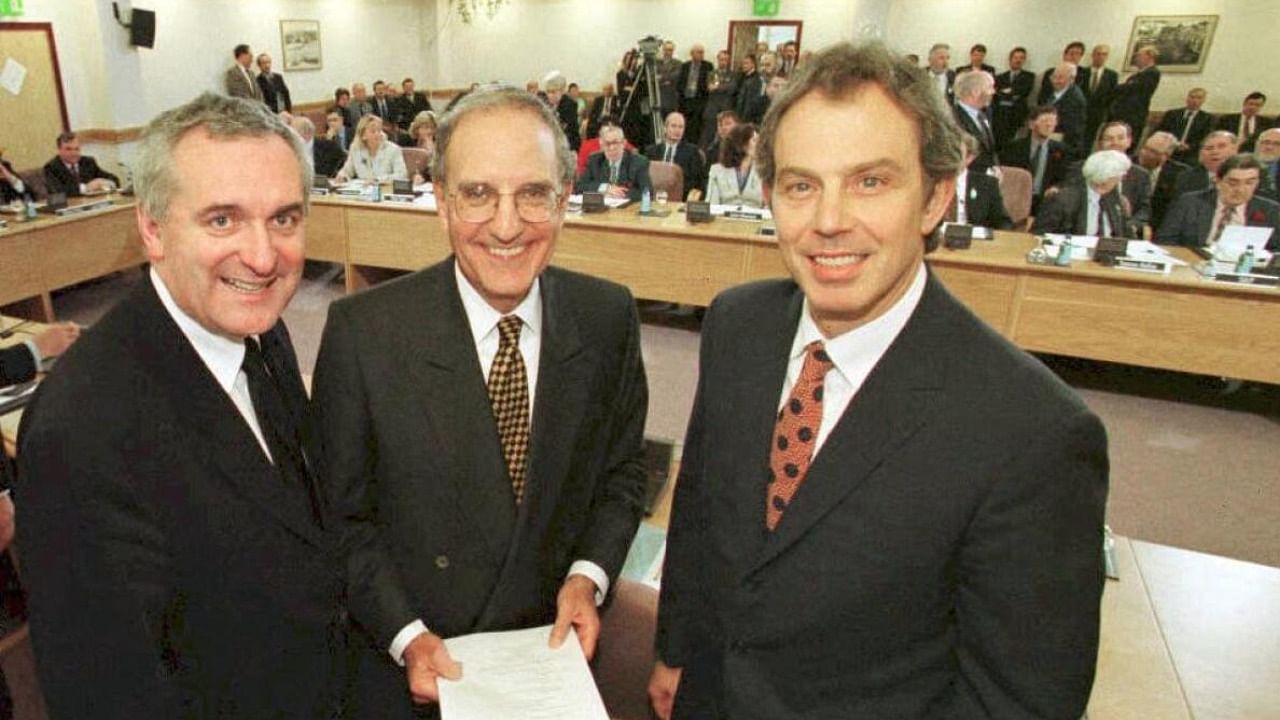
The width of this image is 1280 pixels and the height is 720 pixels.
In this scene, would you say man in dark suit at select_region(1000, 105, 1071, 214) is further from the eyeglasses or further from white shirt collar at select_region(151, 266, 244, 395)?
white shirt collar at select_region(151, 266, 244, 395)

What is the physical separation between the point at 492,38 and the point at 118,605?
15011mm

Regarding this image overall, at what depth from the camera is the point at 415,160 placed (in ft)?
24.7

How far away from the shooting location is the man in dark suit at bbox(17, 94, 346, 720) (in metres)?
1.01

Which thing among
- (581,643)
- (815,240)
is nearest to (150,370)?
(581,643)

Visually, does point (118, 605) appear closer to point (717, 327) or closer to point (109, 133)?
point (717, 327)

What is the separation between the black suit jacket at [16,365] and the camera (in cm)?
245

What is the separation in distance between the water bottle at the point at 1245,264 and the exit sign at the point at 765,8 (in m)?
9.19

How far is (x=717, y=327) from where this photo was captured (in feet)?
→ 4.29

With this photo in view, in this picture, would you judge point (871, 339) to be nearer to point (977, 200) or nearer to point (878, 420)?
point (878, 420)

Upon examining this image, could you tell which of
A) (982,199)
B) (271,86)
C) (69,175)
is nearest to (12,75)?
(69,175)

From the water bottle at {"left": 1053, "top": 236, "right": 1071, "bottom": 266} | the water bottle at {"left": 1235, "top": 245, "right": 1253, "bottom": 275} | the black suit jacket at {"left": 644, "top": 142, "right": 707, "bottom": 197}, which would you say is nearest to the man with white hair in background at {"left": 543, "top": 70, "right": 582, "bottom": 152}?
the black suit jacket at {"left": 644, "top": 142, "right": 707, "bottom": 197}

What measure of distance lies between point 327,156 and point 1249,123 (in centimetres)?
1042

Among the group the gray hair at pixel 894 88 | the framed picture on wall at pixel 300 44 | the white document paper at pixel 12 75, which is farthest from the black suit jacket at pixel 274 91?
the gray hair at pixel 894 88

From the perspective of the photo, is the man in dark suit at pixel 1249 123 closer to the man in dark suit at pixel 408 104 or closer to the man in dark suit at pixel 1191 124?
the man in dark suit at pixel 1191 124
